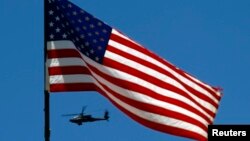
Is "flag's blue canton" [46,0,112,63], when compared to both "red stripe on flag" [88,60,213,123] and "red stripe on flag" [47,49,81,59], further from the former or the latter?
"red stripe on flag" [88,60,213,123]

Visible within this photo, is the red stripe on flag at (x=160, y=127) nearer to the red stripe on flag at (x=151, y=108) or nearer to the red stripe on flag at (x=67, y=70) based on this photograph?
the red stripe on flag at (x=151, y=108)

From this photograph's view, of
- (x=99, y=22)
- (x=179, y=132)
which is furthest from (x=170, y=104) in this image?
(x=99, y=22)

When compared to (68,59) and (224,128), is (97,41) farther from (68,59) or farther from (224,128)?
(224,128)

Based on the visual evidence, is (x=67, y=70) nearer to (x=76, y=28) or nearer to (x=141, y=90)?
(x=76, y=28)

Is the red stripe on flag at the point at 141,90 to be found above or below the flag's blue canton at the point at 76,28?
below

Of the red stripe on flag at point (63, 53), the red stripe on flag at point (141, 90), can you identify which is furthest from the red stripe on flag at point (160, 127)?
the red stripe on flag at point (63, 53)

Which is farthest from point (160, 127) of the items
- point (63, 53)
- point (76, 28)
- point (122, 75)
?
point (76, 28)

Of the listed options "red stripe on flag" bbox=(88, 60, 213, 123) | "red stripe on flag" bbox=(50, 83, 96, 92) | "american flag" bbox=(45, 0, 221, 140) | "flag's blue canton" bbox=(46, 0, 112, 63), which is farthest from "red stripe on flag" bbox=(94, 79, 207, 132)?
"flag's blue canton" bbox=(46, 0, 112, 63)
